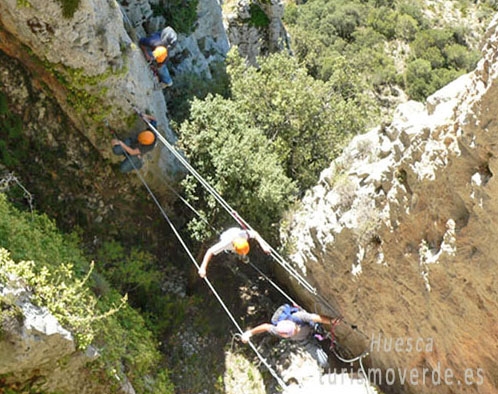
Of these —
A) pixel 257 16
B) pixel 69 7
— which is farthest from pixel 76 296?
pixel 257 16

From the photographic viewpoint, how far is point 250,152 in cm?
1205

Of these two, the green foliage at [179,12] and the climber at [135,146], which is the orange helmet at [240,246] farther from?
the green foliage at [179,12]

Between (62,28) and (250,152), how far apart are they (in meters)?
5.28

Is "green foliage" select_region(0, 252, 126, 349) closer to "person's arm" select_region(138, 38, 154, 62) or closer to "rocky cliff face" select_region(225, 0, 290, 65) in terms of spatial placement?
"person's arm" select_region(138, 38, 154, 62)

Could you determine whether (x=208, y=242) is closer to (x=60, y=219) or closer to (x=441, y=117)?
(x=60, y=219)

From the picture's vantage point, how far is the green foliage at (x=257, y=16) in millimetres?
21547

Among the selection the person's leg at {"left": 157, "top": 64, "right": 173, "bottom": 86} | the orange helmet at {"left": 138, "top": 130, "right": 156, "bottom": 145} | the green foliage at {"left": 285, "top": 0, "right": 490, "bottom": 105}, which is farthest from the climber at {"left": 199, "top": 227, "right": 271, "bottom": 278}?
the green foliage at {"left": 285, "top": 0, "right": 490, "bottom": 105}

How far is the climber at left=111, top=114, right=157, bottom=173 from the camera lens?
37.8 feet

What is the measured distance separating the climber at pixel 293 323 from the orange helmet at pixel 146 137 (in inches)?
212

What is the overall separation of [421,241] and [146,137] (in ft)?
23.5

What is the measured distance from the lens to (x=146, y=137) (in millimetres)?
11633

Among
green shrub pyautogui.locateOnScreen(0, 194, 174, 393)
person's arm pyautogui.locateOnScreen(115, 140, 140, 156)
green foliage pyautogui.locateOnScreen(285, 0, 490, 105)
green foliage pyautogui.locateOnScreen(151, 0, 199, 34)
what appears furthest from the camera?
green foliage pyautogui.locateOnScreen(285, 0, 490, 105)

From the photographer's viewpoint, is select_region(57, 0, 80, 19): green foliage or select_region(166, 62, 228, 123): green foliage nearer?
select_region(57, 0, 80, 19): green foliage

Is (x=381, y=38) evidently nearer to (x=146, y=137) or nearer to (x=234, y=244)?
(x=146, y=137)
